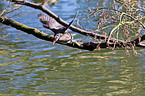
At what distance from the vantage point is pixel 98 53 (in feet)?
40.2

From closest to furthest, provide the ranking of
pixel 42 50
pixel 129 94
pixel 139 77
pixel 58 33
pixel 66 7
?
pixel 58 33 → pixel 129 94 → pixel 139 77 → pixel 42 50 → pixel 66 7

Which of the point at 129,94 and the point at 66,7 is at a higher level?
the point at 66,7

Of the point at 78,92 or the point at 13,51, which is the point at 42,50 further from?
the point at 78,92

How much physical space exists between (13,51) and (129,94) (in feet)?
21.5

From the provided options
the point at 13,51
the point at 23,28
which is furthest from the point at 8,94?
the point at 13,51

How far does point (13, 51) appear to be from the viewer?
42.6 ft

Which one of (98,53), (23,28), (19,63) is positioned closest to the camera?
(23,28)

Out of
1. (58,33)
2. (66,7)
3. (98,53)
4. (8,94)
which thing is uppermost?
(66,7)

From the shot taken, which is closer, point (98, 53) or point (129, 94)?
point (129, 94)

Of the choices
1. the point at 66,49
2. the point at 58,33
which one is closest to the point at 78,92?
the point at 58,33

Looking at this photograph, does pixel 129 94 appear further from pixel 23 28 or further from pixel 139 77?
pixel 23 28

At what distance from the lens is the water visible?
8.55 meters

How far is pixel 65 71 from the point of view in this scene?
10234 mm

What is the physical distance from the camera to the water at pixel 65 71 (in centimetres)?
855
